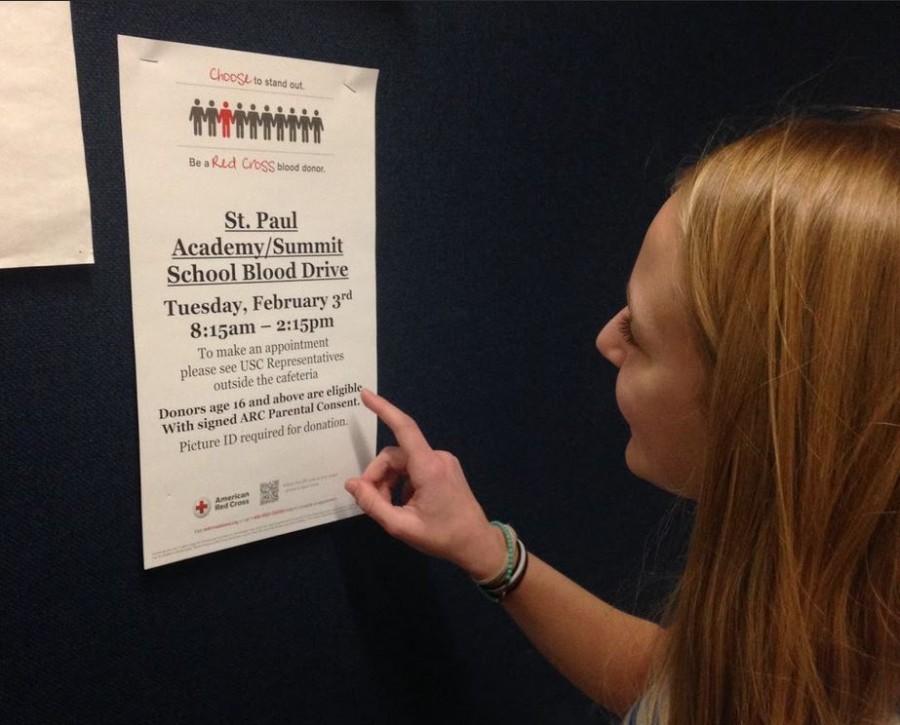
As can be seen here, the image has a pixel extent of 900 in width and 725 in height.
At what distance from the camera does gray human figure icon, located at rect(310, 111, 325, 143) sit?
1.94ft

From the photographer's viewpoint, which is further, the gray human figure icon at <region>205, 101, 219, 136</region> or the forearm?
the forearm

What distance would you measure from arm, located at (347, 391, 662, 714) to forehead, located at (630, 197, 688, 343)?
240 mm

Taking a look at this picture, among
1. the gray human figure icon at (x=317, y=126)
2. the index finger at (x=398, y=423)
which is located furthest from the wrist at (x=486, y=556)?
the gray human figure icon at (x=317, y=126)

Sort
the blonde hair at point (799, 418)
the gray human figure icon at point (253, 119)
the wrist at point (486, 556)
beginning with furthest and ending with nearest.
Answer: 1. the wrist at point (486, 556)
2. the gray human figure icon at point (253, 119)
3. the blonde hair at point (799, 418)

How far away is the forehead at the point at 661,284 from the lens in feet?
1.70

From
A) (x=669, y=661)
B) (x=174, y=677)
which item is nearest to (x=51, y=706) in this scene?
(x=174, y=677)

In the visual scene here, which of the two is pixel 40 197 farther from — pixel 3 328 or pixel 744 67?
pixel 744 67

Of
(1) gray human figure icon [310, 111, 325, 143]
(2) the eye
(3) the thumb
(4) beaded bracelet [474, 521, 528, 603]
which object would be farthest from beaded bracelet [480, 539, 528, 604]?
(1) gray human figure icon [310, 111, 325, 143]

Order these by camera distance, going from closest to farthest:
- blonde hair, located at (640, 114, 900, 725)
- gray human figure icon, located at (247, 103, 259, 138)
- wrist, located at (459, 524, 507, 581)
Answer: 1. blonde hair, located at (640, 114, 900, 725)
2. gray human figure icon, located at (247, 103, 259, 138)
3. wrist, located at (459, 524, 507, 581)

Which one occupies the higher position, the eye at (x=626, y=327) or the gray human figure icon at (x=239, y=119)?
the gray human figure icon at (x=239, y=119)

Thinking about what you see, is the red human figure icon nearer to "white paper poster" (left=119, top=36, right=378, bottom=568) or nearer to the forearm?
"white paper poster" (left=119, top=36, right=378, bottom=568)

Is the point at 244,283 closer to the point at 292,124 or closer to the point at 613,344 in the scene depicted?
the point at 292,124

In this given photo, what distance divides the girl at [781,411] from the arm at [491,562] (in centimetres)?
15

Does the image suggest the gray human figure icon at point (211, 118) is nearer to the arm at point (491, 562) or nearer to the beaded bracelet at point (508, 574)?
the arm at point (491, 562)
